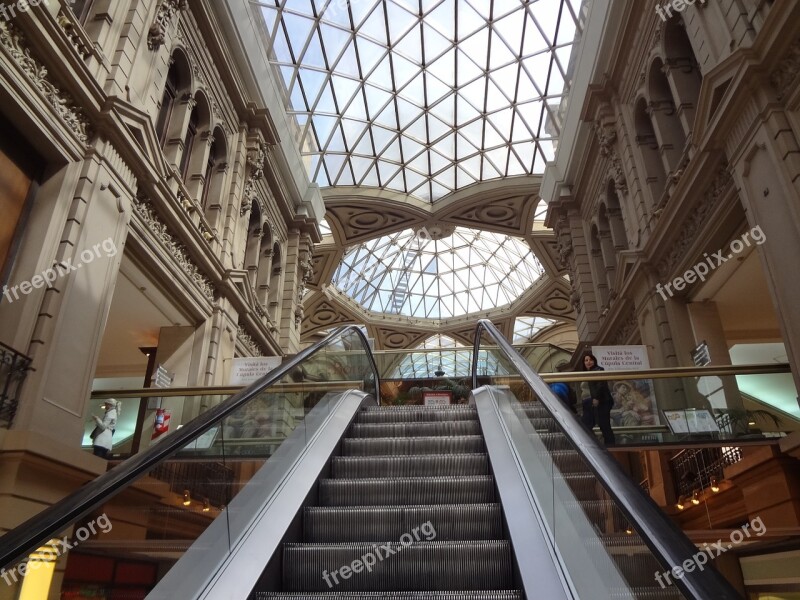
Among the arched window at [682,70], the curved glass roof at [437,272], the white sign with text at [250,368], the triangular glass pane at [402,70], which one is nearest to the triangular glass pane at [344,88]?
the triangular glass pane at [402,70]

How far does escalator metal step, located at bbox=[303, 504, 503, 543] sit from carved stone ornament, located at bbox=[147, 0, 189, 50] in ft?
34.9

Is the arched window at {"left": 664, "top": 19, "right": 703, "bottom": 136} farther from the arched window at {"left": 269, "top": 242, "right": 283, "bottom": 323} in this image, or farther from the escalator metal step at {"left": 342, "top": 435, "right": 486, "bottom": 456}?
the arched window at {"left": 269, "top": 242, "right": 283, "bottom": 323}

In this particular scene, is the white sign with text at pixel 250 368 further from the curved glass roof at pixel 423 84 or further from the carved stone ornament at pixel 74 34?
the curved glass roof at pixel 423 84

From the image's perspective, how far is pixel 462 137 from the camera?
101 feet

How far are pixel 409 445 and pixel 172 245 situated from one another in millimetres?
8536

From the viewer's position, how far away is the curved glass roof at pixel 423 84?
77.1ft

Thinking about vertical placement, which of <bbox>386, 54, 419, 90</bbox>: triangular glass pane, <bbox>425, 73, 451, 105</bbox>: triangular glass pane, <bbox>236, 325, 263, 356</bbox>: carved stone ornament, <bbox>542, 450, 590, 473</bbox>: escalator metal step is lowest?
<bbox>542, 450, 590, 473</bbox>: escalator metal step

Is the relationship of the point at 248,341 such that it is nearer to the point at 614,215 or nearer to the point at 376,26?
the point at 614,215

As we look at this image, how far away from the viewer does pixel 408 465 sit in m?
5.72

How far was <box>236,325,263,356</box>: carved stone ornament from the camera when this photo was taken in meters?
17.3

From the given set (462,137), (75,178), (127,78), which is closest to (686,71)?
(127,78)

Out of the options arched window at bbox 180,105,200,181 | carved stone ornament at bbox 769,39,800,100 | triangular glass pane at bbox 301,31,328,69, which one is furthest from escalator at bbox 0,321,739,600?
triangular glass pane at bbox 301,31,328,69

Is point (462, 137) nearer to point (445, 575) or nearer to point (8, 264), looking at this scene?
point (8, 264)

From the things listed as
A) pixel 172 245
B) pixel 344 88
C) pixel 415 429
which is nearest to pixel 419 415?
pixel 415 429
